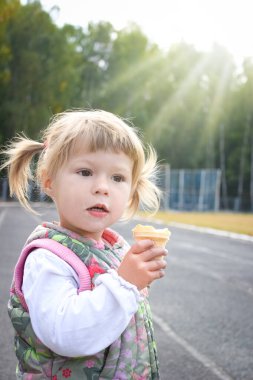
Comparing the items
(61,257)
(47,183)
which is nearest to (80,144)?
(47,183)

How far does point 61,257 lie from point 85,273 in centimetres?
10

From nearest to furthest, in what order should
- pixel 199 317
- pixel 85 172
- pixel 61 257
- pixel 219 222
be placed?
pixel 61 257, pixel 85 172, pixel 199 317, pixel 219 222

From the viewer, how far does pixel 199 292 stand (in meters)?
8.05

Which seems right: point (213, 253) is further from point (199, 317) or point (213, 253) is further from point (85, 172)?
point (85, 172)

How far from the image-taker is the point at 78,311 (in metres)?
1.84

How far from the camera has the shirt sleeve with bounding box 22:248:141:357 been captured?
6.05 ft

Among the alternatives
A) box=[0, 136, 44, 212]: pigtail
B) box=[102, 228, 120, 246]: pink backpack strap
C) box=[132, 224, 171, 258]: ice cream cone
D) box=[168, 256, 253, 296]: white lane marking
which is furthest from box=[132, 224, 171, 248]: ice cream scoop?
box=[168, 256, 253, 296]: white lane marking

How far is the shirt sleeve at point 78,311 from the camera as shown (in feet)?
6.05

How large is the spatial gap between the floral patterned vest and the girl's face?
91mm

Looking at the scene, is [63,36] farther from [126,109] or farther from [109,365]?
[109,365]

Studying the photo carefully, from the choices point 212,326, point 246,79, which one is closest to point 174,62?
point 246,79

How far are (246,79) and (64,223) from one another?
204 feet

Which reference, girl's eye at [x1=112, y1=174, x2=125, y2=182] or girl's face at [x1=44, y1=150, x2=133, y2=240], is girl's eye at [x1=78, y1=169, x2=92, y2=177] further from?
girl's eye at [x1=112, y1=174, x2=125, y2=182]

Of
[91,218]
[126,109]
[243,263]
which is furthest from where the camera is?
[126,109]
